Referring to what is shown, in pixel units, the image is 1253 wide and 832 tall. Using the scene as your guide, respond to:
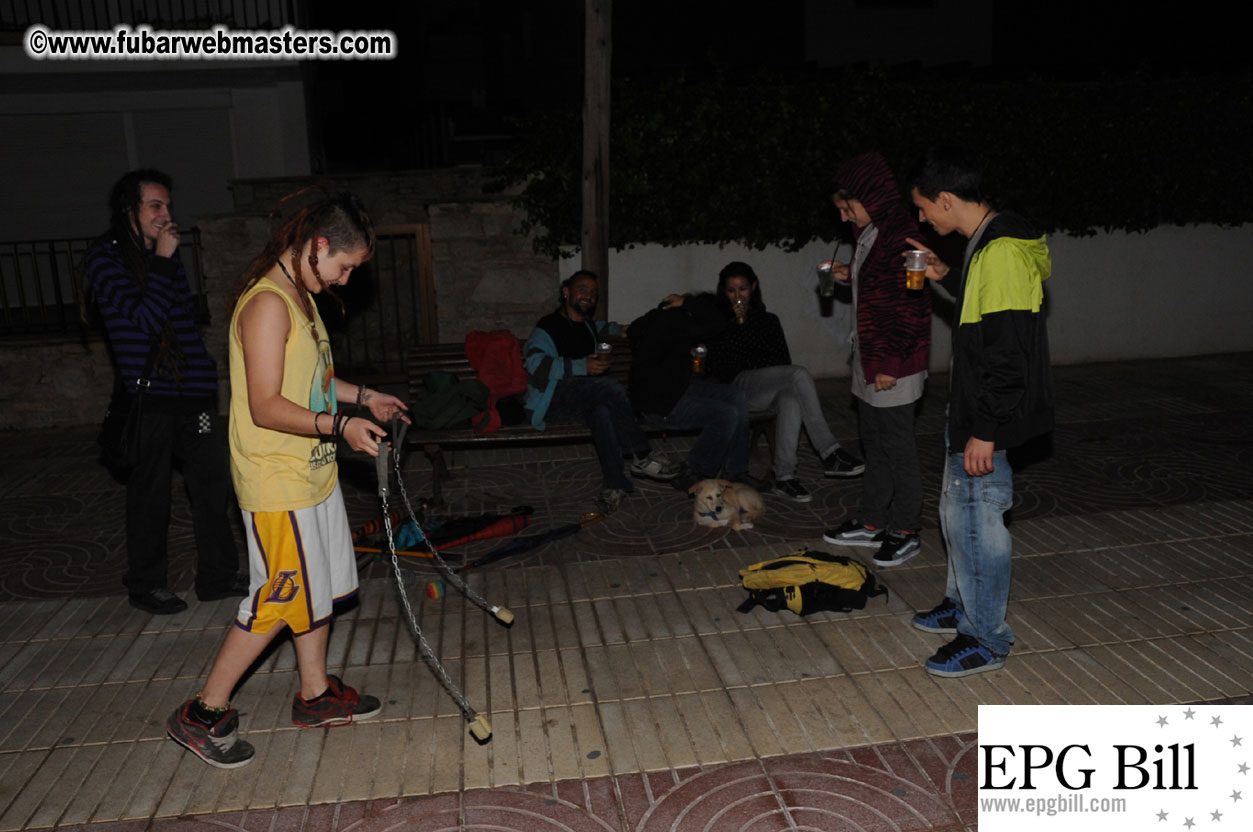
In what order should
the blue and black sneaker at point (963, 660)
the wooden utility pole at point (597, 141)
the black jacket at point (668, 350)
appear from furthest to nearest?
1. the wooden utility pole at point (597, 141)
2. the black jacket at point (668, 350)
3. the blue and black sneaker at point (963, 660)

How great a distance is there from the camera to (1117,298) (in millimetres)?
11320

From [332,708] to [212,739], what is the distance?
49cm

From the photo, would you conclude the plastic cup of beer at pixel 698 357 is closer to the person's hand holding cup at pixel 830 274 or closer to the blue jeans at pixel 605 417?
the blue jeans at pixel 605 417

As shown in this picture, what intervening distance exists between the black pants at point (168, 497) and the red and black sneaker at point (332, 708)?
151 cm

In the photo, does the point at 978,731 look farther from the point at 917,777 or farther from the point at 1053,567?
the point at 1053,567

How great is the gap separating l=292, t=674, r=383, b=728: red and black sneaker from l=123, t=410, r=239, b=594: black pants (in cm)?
151

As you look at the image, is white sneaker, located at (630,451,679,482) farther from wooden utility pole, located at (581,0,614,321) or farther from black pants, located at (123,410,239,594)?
black pants, located at (123,410,239,594)

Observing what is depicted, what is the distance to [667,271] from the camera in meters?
10.3

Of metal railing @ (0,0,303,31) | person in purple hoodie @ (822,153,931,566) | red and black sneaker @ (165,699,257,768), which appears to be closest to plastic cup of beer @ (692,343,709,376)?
person in purple hoodie @ (822,153,931,566)

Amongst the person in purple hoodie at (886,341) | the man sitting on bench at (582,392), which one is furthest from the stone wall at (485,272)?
the person in purple hoodie at (886,341)

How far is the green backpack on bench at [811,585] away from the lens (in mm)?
5207

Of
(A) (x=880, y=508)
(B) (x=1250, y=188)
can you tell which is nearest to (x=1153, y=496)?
(A) (x=880, y=508)

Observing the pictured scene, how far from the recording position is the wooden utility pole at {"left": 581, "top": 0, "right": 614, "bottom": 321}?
8.57 meters

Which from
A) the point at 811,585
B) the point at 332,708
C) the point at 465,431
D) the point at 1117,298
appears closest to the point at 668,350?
the point at 465,431
